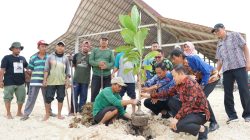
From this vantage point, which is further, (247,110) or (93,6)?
(93,6)

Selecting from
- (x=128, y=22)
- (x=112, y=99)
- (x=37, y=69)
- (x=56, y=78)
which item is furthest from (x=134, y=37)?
(x=37, y=69)

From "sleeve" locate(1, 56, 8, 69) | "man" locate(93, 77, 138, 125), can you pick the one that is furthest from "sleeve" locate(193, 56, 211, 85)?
"sleeve" locate(1, 56, 8, 69)

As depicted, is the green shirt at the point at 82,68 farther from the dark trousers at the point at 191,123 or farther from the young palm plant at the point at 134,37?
the dark trousers at the point at 191,123

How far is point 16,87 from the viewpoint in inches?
200

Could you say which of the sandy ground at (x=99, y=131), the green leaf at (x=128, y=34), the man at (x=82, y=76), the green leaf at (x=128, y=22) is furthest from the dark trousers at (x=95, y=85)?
the green leaf at (x=128, y=22)

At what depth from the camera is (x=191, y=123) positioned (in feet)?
10.1

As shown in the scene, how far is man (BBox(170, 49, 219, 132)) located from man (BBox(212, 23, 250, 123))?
362 millimetres

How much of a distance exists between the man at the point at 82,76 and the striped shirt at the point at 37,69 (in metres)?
0.60

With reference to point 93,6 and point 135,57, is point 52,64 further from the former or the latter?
point 93,6

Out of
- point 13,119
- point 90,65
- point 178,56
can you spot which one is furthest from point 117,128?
point 13,119

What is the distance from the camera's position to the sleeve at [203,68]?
3665 mm

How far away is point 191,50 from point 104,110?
1.49m

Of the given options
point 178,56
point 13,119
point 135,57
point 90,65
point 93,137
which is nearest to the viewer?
point 93,137

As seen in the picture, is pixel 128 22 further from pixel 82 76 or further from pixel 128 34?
pixel 82 76
